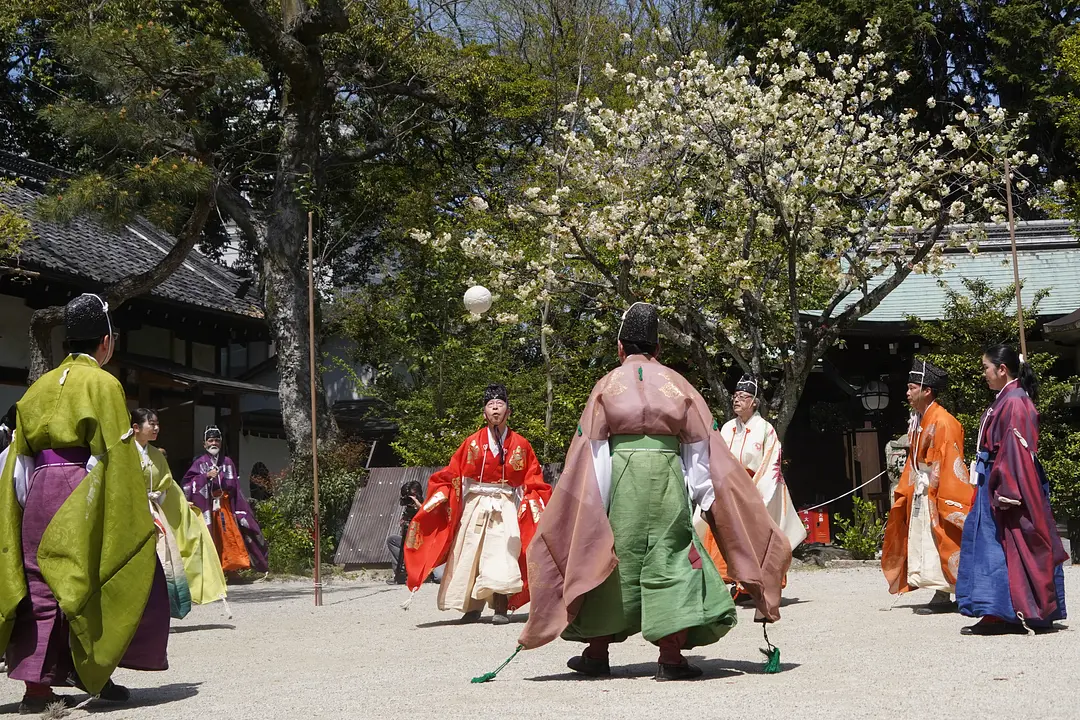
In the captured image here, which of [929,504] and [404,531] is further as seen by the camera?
[404,531]

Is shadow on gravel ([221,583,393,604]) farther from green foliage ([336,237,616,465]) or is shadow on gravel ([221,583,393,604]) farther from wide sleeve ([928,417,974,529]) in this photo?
wide sleeve ([928,417,974,529])

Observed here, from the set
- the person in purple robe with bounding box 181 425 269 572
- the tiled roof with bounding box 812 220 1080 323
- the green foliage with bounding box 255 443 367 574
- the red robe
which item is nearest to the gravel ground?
the red robe

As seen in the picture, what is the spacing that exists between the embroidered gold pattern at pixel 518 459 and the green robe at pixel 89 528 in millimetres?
3934

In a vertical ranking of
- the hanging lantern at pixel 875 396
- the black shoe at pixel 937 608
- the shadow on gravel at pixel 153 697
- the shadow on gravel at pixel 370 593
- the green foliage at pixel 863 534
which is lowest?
the black shoe at pixel 937 608

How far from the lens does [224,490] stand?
13023 millimetres

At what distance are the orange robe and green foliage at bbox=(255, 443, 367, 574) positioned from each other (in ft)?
30.6

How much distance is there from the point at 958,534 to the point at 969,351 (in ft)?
21.2

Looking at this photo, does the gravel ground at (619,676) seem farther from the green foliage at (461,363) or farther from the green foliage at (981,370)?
the green foliage at (461,363)

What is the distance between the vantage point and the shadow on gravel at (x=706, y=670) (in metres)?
5.43

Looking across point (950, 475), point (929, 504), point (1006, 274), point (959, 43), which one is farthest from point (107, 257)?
point (959, 43)

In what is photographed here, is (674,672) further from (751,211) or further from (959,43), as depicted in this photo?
(959,43)

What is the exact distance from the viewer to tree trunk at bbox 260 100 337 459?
692 inches

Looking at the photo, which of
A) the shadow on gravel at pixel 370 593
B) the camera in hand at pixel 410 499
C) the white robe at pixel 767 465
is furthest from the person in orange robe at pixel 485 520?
the camera in hand at pixel 410 499

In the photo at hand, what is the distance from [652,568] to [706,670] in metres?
0.67
